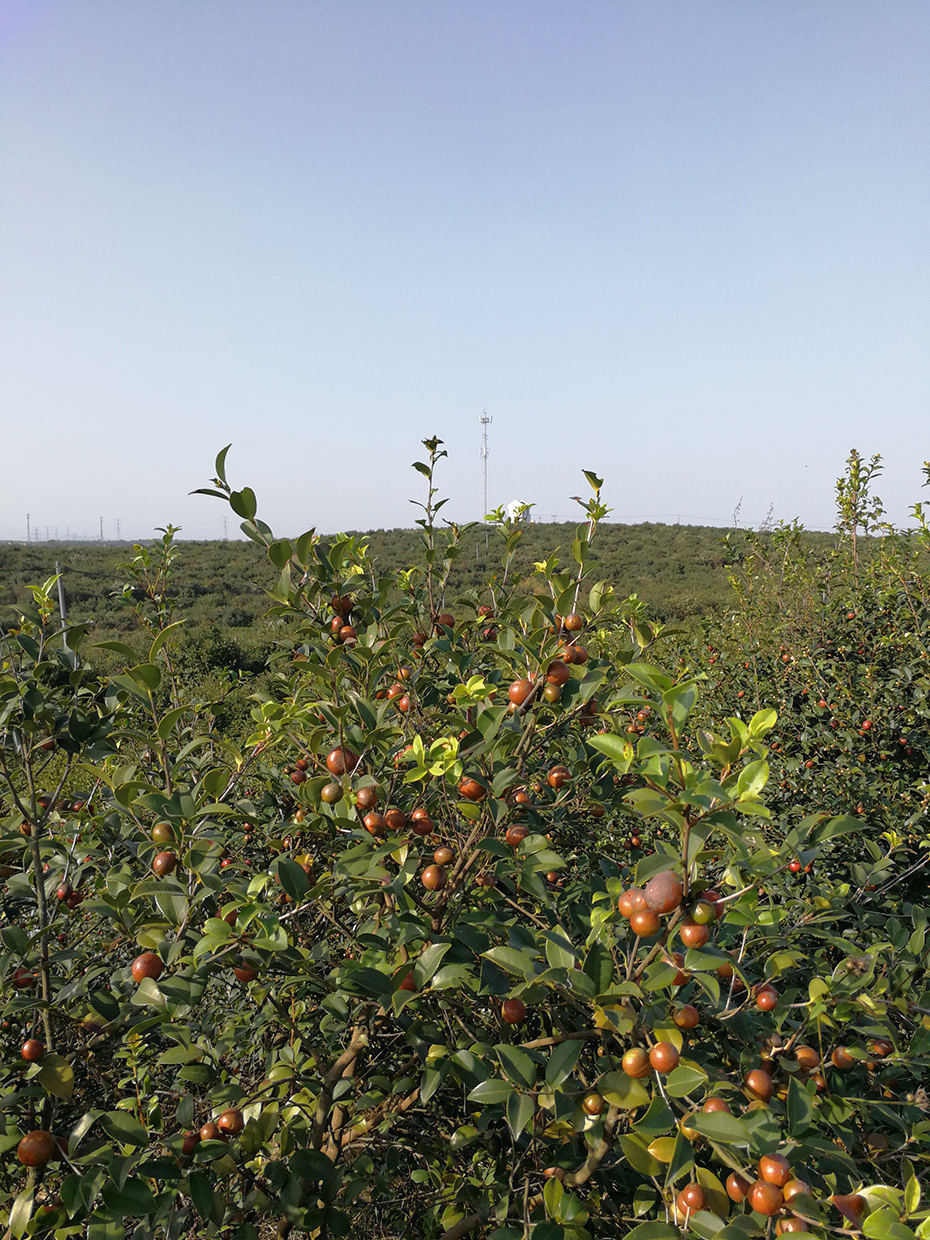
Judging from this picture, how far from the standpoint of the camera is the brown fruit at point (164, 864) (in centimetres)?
158

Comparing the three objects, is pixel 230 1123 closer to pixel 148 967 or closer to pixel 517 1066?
pixel 148 967

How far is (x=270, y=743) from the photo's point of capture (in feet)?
6.48

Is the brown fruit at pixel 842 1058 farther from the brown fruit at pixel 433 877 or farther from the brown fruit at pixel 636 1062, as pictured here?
the brown fruit at pixel 433 877

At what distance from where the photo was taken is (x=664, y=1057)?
122 centimetres

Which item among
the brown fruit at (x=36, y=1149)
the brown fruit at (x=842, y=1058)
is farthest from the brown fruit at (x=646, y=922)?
the brown fruit at (x=36, y=1149)

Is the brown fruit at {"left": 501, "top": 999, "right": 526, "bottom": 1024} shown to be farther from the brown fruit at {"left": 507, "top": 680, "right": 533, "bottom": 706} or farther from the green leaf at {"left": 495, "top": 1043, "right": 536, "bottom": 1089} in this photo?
the brown fruit at {"left": 507, "top": 680, "right": 533, "bottom": 706}

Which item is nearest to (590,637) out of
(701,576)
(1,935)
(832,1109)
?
(832,1109)

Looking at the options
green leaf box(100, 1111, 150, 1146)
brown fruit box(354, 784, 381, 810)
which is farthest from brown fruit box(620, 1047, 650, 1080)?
green leaf box(100, 1111, 150, 1146)

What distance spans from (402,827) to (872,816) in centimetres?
351

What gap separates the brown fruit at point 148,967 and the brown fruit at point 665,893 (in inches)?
40.6

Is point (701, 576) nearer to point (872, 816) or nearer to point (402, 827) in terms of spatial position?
point (872, 816)

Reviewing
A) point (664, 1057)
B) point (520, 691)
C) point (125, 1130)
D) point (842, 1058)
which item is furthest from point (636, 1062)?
point (125, 1130)

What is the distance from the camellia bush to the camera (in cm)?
125

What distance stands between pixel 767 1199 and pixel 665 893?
46 cm
